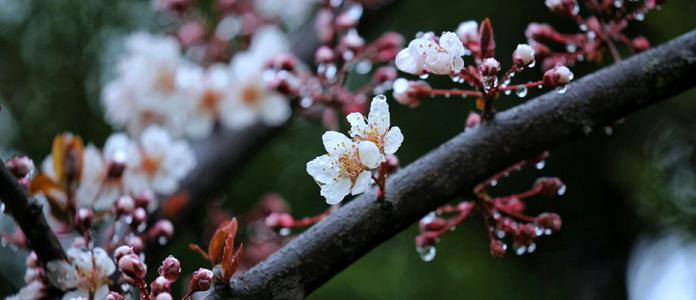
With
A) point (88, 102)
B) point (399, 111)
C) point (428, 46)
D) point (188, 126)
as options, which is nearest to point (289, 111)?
point (188, 126)

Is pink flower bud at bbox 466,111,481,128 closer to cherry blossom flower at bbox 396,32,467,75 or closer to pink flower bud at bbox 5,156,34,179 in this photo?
cherry blossom flower at bbox 396,32,467,75

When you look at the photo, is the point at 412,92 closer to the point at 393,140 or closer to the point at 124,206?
the point at 393,140

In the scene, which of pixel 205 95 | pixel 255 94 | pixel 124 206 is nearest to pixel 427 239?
pixel 124 206

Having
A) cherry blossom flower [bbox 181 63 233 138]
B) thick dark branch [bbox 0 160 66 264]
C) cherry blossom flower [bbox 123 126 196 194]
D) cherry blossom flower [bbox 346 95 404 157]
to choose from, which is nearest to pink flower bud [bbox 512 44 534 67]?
cherry blossom flower [bbox 346 95 404 157]

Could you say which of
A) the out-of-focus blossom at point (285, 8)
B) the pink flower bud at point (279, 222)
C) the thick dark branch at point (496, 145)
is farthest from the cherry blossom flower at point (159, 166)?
the thick dark branch at point (496, 145)

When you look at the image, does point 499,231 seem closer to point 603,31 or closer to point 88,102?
point 603,31
